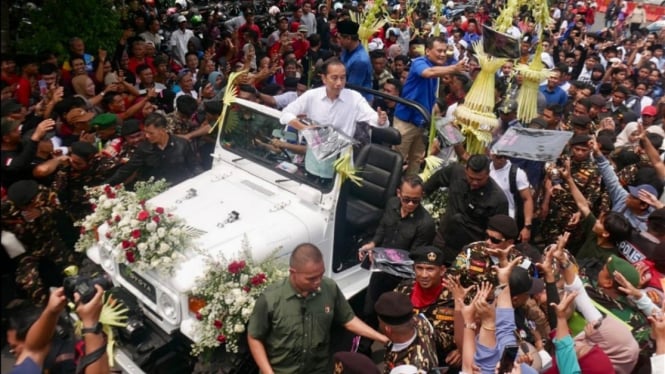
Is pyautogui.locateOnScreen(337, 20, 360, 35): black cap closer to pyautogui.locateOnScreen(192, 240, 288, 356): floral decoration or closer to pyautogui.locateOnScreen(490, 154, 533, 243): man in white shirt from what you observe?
pyautogui.locateOnScreen(490, 154, 533, 243): man in white shirt

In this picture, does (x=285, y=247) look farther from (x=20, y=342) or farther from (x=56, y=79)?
(x=56, y=79)

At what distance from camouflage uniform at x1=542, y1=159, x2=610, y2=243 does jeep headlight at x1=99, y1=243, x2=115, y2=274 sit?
443cm

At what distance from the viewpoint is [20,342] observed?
2.58 metres

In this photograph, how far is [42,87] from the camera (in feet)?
20.8

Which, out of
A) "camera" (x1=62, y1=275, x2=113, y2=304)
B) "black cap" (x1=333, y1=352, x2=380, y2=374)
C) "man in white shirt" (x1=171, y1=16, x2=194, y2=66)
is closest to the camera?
"black cap" (x1=333, y1=352, x2=380, y2=374)

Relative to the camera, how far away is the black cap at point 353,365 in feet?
8.96

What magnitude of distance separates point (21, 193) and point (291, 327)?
5.62ft

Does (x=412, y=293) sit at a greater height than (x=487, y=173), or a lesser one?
lesser

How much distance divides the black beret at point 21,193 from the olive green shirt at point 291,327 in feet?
4.75

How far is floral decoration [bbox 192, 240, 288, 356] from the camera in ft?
12.5

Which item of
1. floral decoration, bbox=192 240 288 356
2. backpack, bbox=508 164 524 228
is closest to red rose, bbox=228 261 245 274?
floral decoration, bbox=192 240 288 356

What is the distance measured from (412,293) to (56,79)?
5179mm

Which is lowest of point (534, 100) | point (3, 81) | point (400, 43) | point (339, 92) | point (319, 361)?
point (400, 43)

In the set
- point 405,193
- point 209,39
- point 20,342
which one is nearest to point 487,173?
point 405,193
